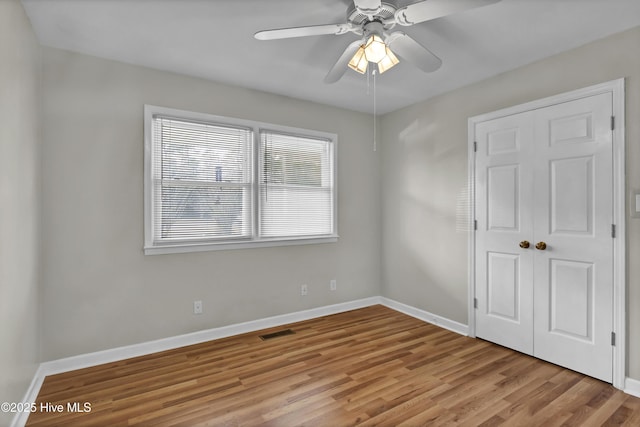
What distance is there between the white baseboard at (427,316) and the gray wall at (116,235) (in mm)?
1520

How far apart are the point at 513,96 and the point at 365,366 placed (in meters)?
2.79

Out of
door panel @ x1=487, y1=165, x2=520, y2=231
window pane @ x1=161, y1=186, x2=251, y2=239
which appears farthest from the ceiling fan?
window pane @ x1=161, y1=186, x2=251, y2=239

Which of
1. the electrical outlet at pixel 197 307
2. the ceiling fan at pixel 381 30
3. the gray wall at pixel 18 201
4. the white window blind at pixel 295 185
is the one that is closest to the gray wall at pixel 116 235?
the electrical outlet at pixel 197 307

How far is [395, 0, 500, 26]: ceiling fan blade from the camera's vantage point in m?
1.63

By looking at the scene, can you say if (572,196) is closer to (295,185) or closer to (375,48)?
(375,48)

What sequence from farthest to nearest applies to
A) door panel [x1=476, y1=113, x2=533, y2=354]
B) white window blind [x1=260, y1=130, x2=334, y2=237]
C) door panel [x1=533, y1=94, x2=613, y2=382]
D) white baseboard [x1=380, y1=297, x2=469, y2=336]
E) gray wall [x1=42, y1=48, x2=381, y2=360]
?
white window blind [x1=260, y1=130, x2=334, y2=237], white baseboard [x1=380, y1=297, x2=469, y2=336], door panel [x1=476, y1=113, x2=533, y2=354], gray wall [x1=42, y1=48, x2=381, y2=360], door panel [x1=533, y1=94, x2=613, y2=382]

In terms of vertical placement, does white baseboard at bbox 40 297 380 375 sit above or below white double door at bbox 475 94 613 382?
below

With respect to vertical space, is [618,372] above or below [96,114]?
below

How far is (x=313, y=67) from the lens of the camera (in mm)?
3014

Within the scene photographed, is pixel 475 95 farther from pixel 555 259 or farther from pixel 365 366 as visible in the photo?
pixel 365 366

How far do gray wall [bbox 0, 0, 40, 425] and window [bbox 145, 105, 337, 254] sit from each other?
2.61ft

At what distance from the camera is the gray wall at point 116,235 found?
2.63 metres

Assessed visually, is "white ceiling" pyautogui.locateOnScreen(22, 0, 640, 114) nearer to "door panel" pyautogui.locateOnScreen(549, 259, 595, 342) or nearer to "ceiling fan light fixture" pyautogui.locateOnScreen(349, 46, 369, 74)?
"ceiling fan light fixture" pyautogui.locateOnScreen(349, 46, 369, 74)

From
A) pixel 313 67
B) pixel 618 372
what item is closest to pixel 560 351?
pixel 618 372
